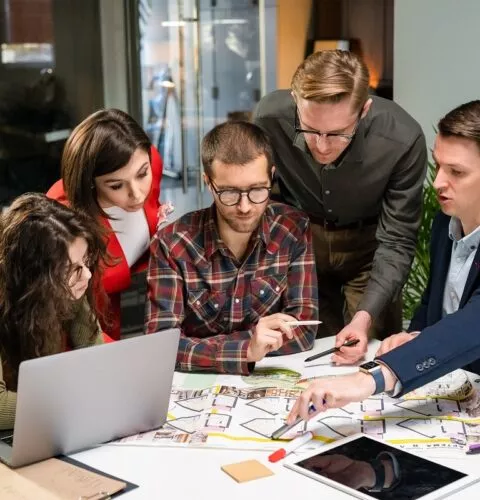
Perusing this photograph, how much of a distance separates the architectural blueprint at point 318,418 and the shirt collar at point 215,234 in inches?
15.7

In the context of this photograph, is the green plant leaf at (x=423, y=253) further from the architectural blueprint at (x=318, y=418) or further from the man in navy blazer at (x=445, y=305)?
the architectural blueprint at (x=318, y=418)

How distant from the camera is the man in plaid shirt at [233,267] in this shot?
2.09 meters

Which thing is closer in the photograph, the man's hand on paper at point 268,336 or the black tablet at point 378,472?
the black tablet at point 378,472

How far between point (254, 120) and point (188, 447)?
4.10 feet

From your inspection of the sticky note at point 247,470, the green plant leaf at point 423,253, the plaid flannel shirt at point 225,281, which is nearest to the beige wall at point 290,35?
the green plant leaf at point 423,253

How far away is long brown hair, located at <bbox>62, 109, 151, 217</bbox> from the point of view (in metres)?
2.20

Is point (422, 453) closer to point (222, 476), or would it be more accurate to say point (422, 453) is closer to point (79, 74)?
point (222, 476)

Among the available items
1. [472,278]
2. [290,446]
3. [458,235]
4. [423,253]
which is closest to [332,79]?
[458,235]

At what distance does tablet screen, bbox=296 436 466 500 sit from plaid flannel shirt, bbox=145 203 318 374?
1.89ft

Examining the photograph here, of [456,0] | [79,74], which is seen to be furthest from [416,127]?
[79,74]

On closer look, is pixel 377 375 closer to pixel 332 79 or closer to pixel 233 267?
pixel 233 267

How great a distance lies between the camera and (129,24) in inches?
193

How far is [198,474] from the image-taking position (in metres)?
1.53

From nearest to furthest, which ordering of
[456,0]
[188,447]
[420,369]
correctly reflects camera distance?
[188,447], [420,369], [456,0]
